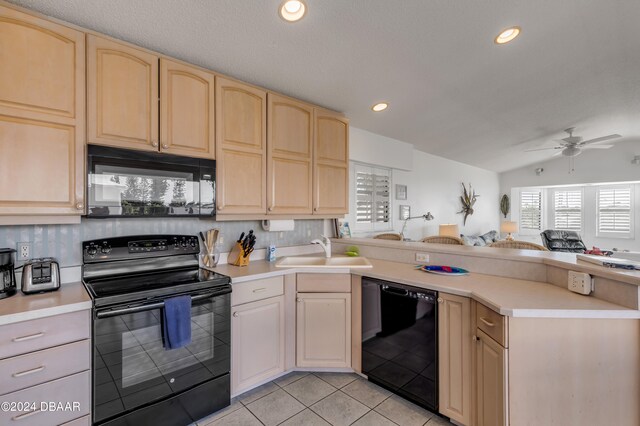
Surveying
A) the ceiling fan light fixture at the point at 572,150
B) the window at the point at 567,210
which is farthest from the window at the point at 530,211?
the ceiling fan light fixture at the point at 572,150

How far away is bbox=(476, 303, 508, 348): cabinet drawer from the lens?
4.81 ft

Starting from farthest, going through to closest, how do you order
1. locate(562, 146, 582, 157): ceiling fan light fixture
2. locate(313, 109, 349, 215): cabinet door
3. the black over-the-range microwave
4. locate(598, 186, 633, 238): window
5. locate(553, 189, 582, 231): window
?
locate(553, 189, 582, 231): window < locate(598, 186, 633, 238): window < locate(562, 146, 582, 157): ceiling fan light fixture < locate(313, 109, 349, 215): cabinet door < the black over-the-range microwave

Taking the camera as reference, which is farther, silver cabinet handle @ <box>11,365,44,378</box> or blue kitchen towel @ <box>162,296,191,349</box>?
blue kitchen towel @ <box>162,296,191,349</box>

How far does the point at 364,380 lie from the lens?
2328 millimetres

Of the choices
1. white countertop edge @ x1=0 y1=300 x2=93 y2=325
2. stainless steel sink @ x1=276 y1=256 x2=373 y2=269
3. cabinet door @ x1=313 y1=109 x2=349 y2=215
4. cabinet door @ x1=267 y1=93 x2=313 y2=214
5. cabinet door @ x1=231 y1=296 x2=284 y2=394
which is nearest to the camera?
white countertop edge @ x1=0 y1=300 x2=93 y2=325

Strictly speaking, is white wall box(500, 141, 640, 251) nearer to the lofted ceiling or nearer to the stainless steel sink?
the lofted ceiling

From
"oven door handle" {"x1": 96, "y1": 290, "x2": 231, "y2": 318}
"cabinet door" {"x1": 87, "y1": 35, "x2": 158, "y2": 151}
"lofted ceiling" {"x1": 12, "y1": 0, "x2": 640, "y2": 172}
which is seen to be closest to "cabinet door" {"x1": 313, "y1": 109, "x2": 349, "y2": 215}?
"lofted ceiling" {"x1": 12, "y1": 0, "x2": 640, "y2": 172}

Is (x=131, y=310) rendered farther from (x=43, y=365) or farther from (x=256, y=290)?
(x=256, y=290)

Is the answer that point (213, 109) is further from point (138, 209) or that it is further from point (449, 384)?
point (449, 384)

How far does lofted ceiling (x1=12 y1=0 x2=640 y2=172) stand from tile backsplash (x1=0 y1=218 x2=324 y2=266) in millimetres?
1218

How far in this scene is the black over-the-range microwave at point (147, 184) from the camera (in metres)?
1.74

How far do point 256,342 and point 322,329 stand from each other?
1.75 feet

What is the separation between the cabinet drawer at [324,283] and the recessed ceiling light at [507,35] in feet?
7.18

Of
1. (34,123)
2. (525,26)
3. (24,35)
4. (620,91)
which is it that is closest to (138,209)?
(34,123)
